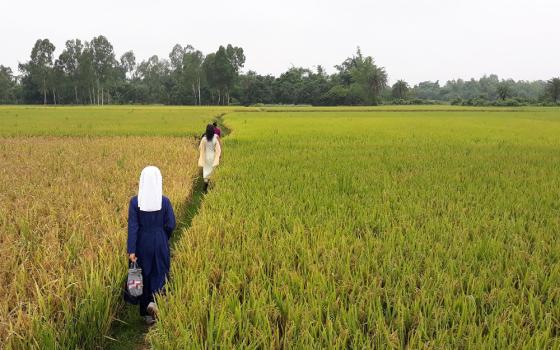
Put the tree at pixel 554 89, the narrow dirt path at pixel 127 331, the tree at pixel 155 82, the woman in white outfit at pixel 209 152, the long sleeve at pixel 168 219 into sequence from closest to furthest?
the narrow dirt path at pixel 127 331 → the long sleeve at pixel 168 219 → the woman in white outfit at pixel 209 152 → the tree at pixel 554 89 → the tree at pixel 155 82

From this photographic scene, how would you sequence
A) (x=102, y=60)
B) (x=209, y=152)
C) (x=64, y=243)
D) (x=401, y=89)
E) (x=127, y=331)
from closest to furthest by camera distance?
(x=127, y=331)
(x=64, y=243)
(x=209, y=152)
(x=102, y=60)
(x=401, y=89)

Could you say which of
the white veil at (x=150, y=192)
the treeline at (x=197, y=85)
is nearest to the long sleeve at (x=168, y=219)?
the white veil at (x=150, y=192)

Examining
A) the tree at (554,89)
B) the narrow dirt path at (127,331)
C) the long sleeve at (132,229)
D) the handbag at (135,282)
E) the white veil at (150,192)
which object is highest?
the tree at (554,89)

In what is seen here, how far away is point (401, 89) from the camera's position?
71125 millimetres

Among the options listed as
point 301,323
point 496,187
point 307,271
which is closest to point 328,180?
point 496,187

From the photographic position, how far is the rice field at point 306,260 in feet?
7.01

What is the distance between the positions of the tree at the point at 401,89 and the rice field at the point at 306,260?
67578 mm

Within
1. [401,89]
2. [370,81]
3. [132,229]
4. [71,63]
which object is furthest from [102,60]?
[132,229]

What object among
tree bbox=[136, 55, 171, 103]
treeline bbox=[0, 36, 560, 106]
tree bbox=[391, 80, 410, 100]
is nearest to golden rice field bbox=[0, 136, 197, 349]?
treeline bbox=[0, 36, 560, 106]

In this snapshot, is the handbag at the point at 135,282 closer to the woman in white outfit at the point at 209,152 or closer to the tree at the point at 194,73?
the woman in white outfit at the point at 209,152

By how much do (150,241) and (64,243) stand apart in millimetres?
1021

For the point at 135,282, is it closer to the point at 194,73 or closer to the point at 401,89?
the point at 194,73

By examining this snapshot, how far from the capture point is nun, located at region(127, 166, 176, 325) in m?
2.81

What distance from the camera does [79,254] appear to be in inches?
126
